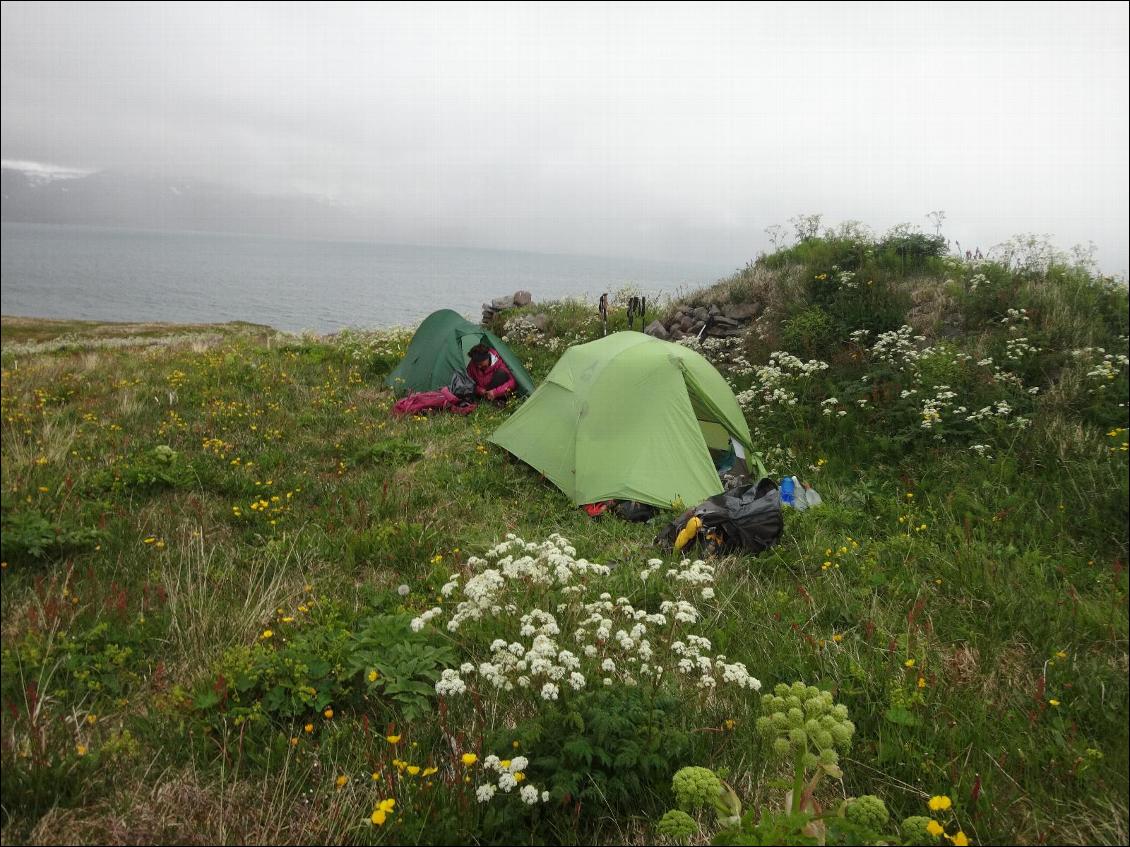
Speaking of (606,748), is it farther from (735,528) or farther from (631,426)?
(631,426)

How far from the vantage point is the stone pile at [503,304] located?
1807 cm

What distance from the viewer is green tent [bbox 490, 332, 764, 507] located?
7.27 metres

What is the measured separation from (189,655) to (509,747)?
2145mm

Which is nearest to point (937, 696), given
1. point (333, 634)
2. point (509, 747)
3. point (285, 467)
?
point (509, 747)

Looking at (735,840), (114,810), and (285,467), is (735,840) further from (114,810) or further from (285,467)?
(285,467)

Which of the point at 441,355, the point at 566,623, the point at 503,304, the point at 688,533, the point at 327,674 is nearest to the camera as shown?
the point at 327,674

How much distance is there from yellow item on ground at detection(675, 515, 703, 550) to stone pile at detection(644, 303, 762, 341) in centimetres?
700

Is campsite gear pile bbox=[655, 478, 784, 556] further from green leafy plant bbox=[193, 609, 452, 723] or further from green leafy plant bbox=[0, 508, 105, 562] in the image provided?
green leafy plant bbox=[0, 508, 105, 562]

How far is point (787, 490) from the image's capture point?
22.4 ft

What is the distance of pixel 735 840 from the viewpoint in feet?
6.90

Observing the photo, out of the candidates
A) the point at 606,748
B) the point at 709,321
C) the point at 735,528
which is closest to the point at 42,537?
the point at 606,748

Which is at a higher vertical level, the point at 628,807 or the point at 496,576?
the point at 496,576

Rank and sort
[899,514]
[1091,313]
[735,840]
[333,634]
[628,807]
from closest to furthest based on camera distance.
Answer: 1. [735,840]
2. [628,807]
3. [333,634]
4. [899,514]
5. [1091,313]

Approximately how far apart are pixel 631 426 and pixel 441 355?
5.73 metres
